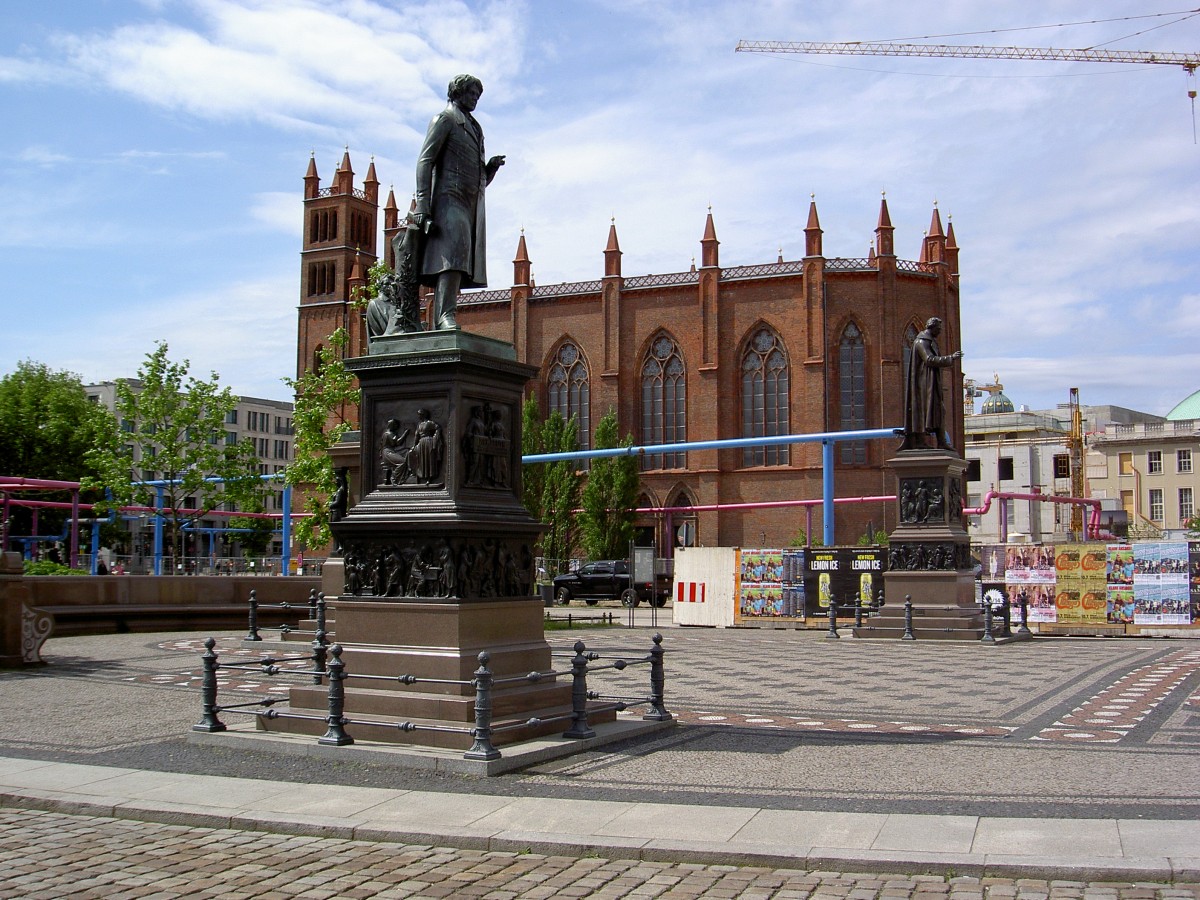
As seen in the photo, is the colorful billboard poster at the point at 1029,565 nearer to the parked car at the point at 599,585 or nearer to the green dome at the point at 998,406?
the parked car at the point at 599,585

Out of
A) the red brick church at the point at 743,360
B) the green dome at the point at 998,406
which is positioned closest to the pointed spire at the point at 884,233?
the red brick church at the point at 743,360

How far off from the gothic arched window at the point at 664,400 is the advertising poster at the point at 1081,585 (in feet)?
122

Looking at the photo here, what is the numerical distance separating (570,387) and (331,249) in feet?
73.0

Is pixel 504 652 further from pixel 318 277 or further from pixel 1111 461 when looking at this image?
pixel 1111 461

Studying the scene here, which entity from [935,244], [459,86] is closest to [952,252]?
[935,244]

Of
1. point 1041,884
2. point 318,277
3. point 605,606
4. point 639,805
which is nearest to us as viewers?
point 1041,884

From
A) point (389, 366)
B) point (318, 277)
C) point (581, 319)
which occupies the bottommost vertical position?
point (389, 366)

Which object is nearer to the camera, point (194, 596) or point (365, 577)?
point (365, 577)

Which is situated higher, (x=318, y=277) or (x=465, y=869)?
(x=318, y=277)

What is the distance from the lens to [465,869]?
6.32 meters

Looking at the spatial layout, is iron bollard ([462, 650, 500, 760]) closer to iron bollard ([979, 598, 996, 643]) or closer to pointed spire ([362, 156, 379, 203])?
iron bollard ([979, 598, 996, 643])

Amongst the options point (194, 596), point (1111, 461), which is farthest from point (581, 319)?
point (1111, 461)

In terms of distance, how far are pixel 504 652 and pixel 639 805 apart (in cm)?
272

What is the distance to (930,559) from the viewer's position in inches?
920
